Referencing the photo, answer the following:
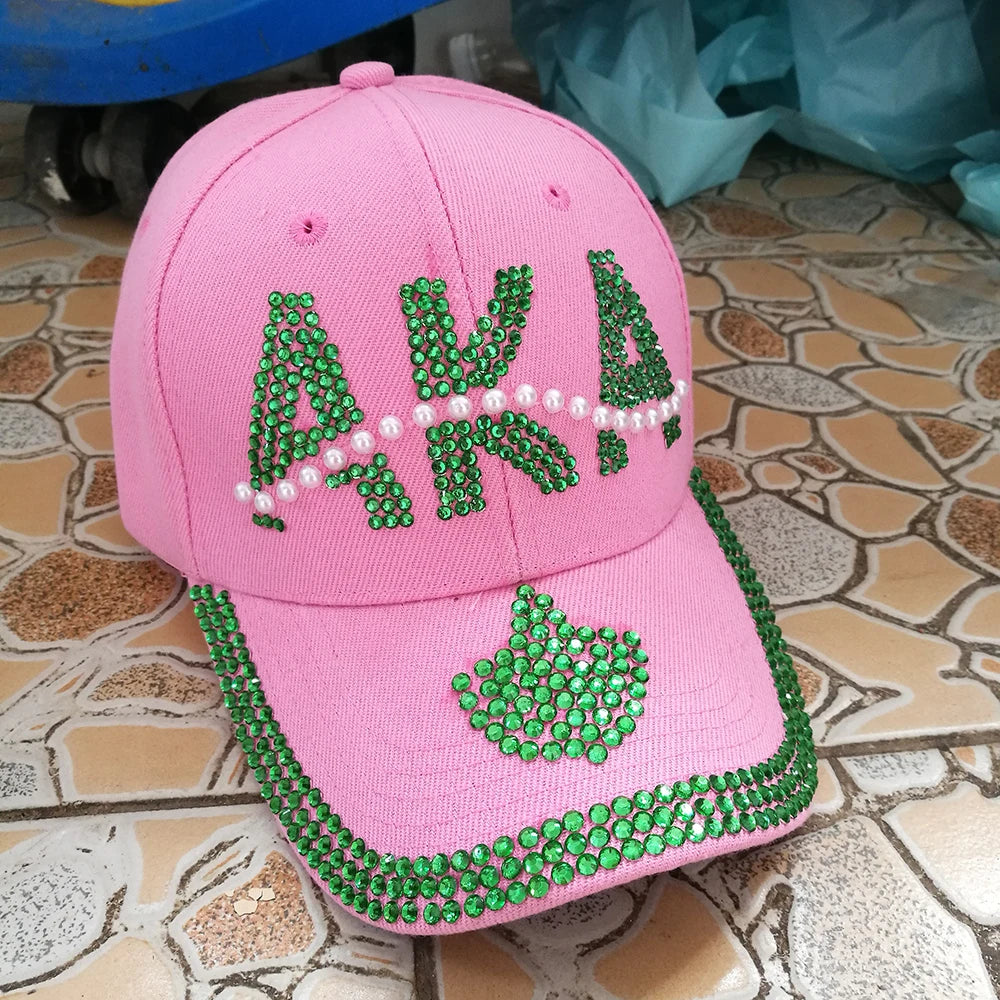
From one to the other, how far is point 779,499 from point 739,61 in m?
0.62

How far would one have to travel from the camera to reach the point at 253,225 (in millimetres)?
418

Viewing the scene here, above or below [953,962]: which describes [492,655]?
above

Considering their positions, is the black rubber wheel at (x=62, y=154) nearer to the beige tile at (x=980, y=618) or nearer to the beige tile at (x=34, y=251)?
the beige tile at (x=34, y=251)

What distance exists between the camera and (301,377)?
16.1 inches

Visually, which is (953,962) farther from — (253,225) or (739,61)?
(739,61)

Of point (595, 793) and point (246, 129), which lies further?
point (246, 129)

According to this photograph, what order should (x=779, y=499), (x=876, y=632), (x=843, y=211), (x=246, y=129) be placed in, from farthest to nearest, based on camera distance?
1. (x=843, y=211)
2. (x=779, y=499)
3. (x=876, y=632)
4. (x=246, y=129)

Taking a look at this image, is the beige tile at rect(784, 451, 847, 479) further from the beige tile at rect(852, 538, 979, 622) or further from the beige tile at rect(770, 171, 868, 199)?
the beige tile at rect(770, 171, 868, 199)

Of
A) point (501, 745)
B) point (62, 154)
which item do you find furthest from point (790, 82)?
point (501, 745)

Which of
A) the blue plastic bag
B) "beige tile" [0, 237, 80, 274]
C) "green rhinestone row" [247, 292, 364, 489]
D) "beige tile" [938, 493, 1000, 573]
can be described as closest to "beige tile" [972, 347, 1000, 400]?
"beige tile" [938, 493, 1000, 573]

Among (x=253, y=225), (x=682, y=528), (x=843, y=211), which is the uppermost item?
(x=253, y=225)

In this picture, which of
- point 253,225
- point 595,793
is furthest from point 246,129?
point 595,793

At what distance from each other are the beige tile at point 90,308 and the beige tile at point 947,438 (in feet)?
2.16

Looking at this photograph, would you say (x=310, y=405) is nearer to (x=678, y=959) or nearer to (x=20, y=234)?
(x=678, y=959)
